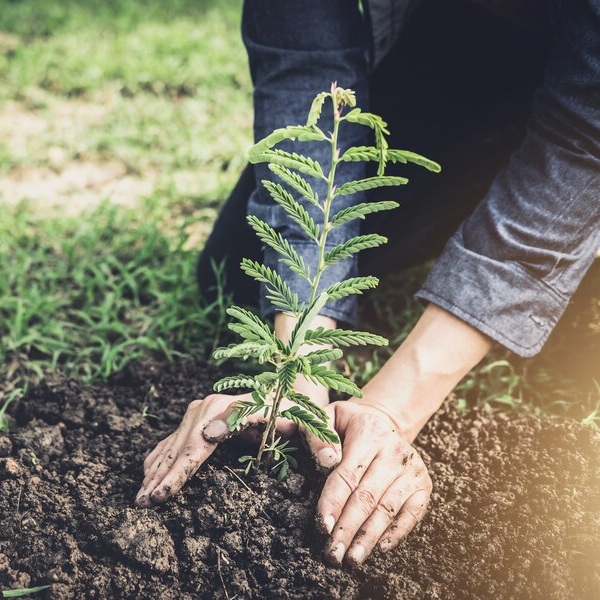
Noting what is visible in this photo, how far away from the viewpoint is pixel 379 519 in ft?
5.06

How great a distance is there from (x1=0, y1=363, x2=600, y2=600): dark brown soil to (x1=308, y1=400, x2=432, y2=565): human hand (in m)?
0.07

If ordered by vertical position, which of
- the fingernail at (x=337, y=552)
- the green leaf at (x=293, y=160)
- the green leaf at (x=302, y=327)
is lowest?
the fingernail at (x=337, y=552)

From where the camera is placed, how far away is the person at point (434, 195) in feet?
5.30

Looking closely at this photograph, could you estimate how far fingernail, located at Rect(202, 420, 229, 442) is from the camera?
1.61m

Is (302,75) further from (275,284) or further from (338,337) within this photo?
(338,337)

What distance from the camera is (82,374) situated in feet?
7.69

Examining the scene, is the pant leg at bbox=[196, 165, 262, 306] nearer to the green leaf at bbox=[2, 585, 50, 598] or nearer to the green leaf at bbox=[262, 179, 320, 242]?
the green leaf at bbox=[262, 179, 320, 242]

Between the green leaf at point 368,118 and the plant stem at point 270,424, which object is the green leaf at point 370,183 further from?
the plant stem at point 270,424

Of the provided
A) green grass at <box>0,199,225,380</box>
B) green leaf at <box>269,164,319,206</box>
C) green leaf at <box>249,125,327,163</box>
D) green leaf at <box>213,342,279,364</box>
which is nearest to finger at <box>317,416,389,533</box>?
green leaf at <box>213,342,279,364</box>

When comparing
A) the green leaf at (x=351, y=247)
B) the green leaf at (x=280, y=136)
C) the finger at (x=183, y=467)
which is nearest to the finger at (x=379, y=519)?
the finger at (x=183, y=467)

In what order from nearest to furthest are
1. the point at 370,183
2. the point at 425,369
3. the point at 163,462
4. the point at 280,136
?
the point at 280,136 → the point at 370,183 → the point at 163,462 → the point at 425,369

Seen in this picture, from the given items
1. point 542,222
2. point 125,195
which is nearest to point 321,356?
point 542,222

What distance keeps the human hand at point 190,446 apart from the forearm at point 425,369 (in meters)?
0.25

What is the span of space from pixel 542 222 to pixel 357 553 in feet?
2.80
